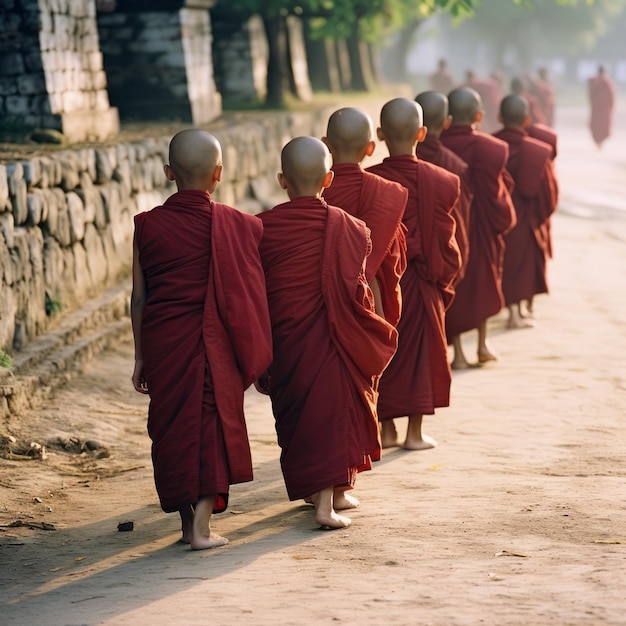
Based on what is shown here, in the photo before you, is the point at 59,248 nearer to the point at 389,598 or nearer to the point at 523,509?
the point at 523,509

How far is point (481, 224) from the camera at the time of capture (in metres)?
8.38

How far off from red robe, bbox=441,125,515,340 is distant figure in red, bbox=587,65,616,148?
19.0 metres

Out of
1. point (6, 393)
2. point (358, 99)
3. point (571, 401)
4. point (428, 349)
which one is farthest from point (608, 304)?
point (358, 99)

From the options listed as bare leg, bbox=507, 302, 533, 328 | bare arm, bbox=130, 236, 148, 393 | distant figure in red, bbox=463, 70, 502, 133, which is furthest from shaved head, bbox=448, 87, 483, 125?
distant figure in red, bbox=463, 70, 502, 133

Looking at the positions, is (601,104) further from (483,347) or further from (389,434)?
(389,434)

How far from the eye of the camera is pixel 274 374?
4.96 metres

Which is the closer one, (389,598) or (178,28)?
(389,598)

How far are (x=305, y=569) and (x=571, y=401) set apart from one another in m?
3.23

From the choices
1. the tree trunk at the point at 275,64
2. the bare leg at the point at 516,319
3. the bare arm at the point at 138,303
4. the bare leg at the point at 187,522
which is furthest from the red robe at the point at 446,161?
the tree trunk at the point at 275,64

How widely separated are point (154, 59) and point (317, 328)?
31.5 feet

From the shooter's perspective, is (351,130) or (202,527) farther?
(351,130)

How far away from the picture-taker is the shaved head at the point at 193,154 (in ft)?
15.6

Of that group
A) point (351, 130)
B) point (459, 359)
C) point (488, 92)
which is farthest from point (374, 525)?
point (488, 92)

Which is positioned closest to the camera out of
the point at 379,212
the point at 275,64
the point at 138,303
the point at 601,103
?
the point at 138,303
